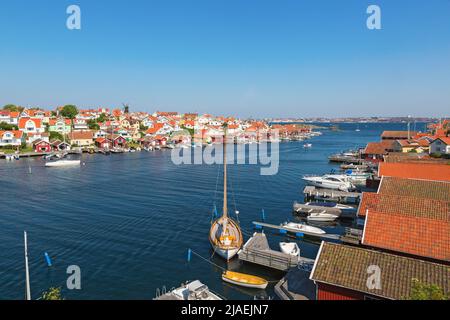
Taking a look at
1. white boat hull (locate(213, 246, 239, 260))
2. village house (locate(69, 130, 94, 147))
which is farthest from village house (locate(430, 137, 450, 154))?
village house (locate(69, 130, 94, 147))

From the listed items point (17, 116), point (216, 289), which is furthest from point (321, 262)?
point (17, 116)

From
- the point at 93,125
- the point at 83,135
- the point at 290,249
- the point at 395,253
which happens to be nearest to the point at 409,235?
the point at 395,253

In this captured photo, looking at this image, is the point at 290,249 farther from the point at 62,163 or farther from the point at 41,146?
the point at 41,146

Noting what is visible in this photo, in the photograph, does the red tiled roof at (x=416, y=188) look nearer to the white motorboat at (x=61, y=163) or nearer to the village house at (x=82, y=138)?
the white motorboat at (x=61, y=163)

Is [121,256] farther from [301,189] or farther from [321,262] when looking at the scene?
[301,189]

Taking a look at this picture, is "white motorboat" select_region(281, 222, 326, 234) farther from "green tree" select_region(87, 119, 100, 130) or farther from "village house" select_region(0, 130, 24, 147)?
"green tree" select_region(87, 119, 100, 130)
